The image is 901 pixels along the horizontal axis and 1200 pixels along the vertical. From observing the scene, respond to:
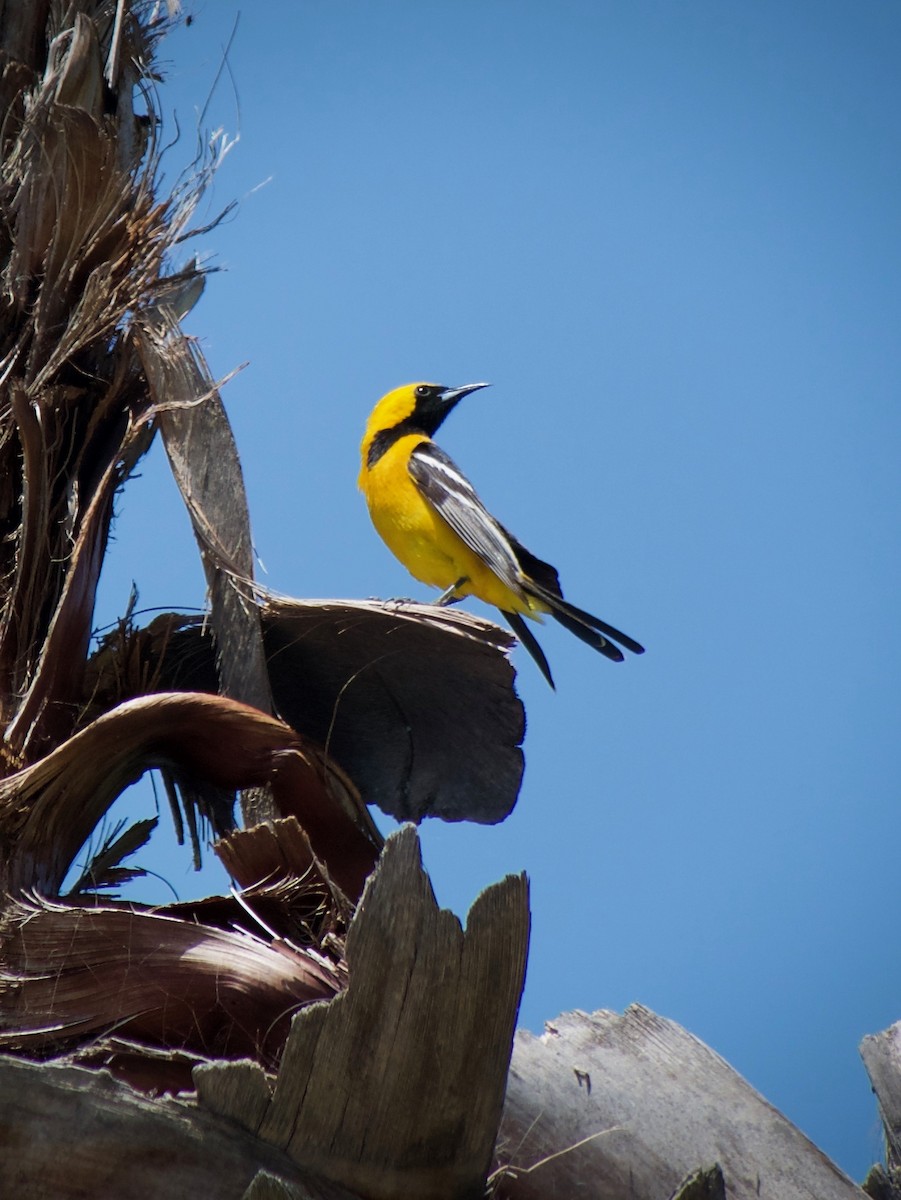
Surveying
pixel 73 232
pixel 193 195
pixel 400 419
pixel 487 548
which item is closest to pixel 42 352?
pixel 73 232

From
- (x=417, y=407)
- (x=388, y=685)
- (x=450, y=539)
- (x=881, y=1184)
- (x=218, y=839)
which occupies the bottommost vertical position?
(x=881, y=1184)

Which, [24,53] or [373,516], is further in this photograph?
[373,516]

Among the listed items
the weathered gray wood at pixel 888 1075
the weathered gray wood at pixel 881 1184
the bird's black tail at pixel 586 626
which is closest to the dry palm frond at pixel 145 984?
the weathered gray wood at pixel 881 1184

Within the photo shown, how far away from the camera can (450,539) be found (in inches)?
257

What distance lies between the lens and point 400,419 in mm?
7766

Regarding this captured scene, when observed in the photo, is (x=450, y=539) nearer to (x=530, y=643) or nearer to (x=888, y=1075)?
(x=530, y=643)

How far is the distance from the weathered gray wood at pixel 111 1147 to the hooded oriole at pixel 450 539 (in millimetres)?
3694

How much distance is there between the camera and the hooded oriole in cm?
614

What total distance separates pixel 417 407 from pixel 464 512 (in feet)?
5.34

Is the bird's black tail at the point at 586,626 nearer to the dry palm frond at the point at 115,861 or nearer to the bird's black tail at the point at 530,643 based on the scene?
the bird's black tail at the point at 530,643

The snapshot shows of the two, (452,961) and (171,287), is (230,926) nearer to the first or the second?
(452,961)

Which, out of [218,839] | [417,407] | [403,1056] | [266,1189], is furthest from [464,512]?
[266,1189]

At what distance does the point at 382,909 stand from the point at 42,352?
2202mm

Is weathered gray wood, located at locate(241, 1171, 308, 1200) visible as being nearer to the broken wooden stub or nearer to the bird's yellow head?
the broken wooden stub
